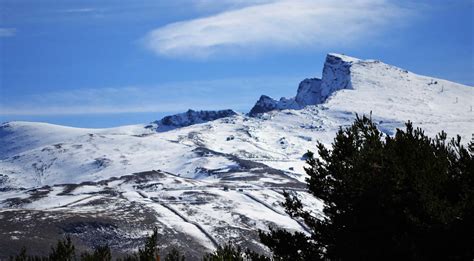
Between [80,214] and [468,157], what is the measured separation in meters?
147

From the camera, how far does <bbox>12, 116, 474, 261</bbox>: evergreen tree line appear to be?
20.1 meters

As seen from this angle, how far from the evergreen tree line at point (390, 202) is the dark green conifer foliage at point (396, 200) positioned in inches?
1.1

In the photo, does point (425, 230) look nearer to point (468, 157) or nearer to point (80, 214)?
point (468, 157)

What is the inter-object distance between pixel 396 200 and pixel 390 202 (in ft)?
2.01

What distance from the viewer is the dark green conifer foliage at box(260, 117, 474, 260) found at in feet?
65.8

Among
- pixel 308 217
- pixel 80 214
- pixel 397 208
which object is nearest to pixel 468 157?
pixel 397 208

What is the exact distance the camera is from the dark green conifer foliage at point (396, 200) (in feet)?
65.8

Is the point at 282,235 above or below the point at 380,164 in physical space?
below

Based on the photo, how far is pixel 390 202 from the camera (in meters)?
21.5

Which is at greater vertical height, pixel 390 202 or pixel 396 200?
pixel 396 200

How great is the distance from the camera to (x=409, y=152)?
72.7ft

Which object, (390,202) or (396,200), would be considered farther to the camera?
(390,202)

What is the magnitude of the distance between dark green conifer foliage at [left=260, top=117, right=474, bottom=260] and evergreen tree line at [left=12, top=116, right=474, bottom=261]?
3 centimetres

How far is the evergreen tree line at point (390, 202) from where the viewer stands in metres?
20.1
